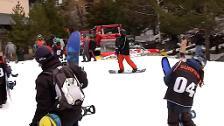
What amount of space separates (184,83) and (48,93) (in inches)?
77.3

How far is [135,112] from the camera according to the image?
32.0 feet

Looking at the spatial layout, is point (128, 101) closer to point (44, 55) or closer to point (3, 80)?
point (3, 80)

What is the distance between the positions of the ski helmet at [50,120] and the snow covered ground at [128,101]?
3.92 meters

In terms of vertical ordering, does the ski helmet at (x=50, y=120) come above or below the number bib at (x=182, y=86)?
below

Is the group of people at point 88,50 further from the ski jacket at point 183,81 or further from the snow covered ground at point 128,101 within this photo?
the ski jacket at point 183,81

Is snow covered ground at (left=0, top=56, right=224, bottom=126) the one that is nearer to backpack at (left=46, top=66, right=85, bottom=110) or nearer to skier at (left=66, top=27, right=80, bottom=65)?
skier at (left=66, top=27, right=80, bottom=65)

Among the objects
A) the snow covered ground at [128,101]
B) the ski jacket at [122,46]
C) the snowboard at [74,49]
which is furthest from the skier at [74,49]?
the ski jacket at [122,46]

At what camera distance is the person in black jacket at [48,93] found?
4961 millimetres

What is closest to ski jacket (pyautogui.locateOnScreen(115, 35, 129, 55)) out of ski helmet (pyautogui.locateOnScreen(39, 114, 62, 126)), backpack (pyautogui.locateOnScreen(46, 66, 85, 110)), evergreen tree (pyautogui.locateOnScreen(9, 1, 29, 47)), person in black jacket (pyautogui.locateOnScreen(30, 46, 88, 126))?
person in black jacket (pyautogui.locateOnScreen(30, 46, 88, 126))

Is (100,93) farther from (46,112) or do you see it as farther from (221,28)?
(221,28)

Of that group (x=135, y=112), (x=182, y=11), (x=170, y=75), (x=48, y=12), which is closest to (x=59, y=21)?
(x=48, y=12)

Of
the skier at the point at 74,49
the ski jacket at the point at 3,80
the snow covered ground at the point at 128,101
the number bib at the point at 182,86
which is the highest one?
the skier at the point at 74,49

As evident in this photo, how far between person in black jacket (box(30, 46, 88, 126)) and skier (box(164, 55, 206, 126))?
4.86 feet

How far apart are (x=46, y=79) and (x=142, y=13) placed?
123 feet
